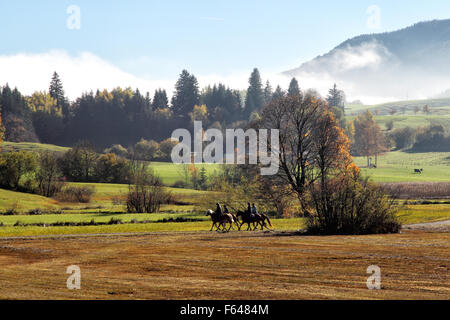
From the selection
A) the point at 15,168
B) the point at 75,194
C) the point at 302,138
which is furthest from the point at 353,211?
the point at 15,168

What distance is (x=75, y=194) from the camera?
312ft

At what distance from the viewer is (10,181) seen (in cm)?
9775

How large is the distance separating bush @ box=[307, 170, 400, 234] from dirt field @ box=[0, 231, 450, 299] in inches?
186

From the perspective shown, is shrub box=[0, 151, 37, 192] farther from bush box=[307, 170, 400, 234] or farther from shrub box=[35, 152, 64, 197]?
bush box=[307, 170, 400, 234]

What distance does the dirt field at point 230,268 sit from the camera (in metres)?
14.0

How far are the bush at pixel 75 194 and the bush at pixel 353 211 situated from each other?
6690 cm

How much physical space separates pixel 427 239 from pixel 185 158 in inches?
6284

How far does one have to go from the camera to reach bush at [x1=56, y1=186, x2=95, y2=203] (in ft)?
307

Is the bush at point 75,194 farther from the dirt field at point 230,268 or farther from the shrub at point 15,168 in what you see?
the dirt field at point 230,268
